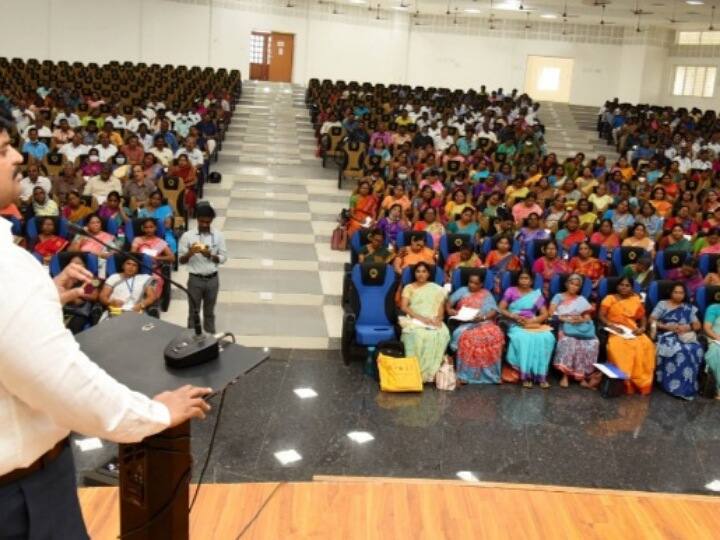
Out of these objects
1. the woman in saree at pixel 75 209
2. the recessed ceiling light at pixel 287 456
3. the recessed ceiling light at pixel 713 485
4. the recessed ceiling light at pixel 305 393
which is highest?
the woman in saree at pixel 75 209

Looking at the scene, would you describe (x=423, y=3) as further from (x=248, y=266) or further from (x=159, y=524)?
(x=159, y=524)

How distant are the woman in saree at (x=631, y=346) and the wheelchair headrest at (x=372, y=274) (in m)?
1.79

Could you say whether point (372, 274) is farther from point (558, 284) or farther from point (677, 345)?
point (677, 345)

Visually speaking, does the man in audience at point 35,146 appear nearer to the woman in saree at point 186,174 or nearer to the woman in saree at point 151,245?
the woman in saree at point 186,174

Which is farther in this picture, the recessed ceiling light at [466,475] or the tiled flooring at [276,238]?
the tiled flooring at [276,238]

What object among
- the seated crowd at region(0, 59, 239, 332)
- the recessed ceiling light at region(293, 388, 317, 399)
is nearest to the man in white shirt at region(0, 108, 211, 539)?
the seated crowd at region(0, 59, 239, 332)

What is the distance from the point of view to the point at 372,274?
237 inches

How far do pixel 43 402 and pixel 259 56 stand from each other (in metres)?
23.4

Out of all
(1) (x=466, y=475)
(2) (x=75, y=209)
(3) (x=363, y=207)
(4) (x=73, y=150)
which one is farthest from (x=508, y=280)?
(4) (x=73, y=150)

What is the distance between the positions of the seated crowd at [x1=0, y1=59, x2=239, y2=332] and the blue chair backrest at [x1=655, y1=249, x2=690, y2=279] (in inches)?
Result: 181

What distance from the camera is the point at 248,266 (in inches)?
320

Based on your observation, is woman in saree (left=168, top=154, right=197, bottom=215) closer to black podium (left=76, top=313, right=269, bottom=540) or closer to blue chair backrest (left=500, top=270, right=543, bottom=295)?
blue chair backrest (left=500, top=270, right=543, bottom=295)

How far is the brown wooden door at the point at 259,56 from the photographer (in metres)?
23.3

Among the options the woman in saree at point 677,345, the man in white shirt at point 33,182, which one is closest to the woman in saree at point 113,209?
the man in white shirt at point 33,182
